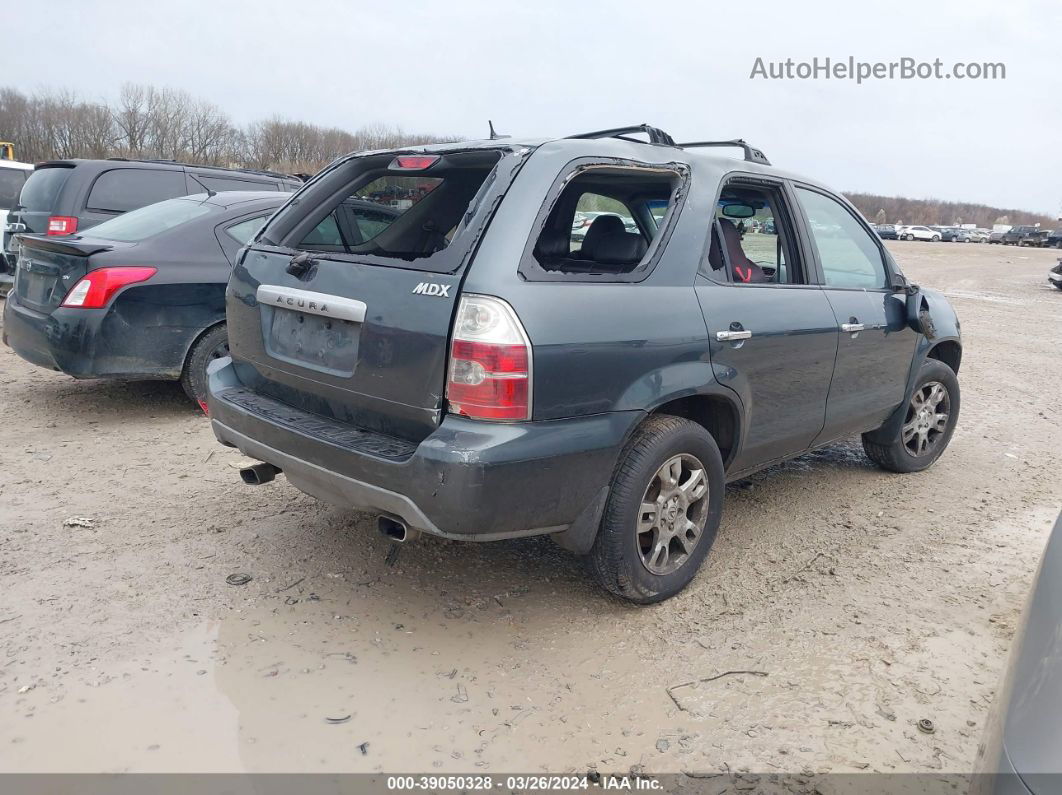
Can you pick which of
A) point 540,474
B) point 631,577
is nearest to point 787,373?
point 631,577

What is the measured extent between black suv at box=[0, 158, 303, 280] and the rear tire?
355 cm

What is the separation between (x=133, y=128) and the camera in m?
46.9

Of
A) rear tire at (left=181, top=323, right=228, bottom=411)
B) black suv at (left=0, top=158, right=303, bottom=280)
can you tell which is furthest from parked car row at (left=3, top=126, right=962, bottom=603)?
black suv at (left=0, top=158, right=303, bottom=280)

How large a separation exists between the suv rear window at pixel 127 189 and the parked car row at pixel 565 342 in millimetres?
3758

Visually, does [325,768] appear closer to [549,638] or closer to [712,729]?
[549,638]

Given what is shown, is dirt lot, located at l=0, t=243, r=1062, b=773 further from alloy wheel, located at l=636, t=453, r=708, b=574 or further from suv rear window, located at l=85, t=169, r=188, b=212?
suv rear window, located at l=85, t=169, r=188, b=212

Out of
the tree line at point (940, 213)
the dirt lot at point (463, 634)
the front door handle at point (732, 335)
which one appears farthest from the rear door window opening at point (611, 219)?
the tree line at point (940, 213)

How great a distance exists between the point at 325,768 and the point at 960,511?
3.87m

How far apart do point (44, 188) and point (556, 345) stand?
7.91m

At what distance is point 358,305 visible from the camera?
2.99 metres

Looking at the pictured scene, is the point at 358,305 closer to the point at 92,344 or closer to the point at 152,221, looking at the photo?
the point at 92,344

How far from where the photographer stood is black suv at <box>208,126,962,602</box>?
2768 mm

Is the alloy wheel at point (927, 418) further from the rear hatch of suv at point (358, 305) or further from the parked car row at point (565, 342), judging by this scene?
the rear hatch of suv at point (358, 305)

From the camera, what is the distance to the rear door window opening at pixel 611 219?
3486mm
